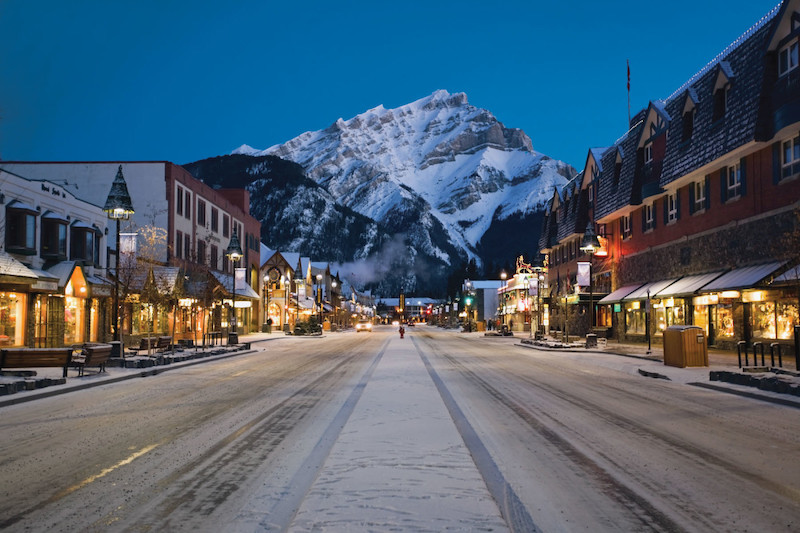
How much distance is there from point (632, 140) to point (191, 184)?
112 feet

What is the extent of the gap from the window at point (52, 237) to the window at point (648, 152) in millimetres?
34226

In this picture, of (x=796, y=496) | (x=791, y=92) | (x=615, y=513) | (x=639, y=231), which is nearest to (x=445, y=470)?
(x=615, y=513)

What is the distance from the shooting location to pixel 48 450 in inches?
354

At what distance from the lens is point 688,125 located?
3569 cm

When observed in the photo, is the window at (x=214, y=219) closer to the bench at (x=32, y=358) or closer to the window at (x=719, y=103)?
the bench at (x=32, y=358)

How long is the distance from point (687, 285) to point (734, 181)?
18.9 ft

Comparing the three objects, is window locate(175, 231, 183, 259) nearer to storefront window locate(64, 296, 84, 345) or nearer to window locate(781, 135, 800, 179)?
storefront window locate(64, 296, 84, 345)

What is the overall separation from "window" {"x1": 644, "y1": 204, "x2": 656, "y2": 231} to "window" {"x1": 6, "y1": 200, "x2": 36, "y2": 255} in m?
34.9

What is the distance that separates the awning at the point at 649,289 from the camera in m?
37.3

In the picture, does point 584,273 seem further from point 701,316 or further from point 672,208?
→ point 701,316

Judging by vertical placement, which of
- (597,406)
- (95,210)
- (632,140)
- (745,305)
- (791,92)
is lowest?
(597,406)

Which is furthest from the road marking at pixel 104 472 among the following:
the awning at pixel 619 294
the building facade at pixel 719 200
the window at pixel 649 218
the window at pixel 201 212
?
the window at pixel 201 212

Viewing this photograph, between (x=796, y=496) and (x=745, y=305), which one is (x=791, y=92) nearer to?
(x=745, y=305)

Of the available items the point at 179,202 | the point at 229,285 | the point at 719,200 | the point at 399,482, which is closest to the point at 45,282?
the point at 179,202
